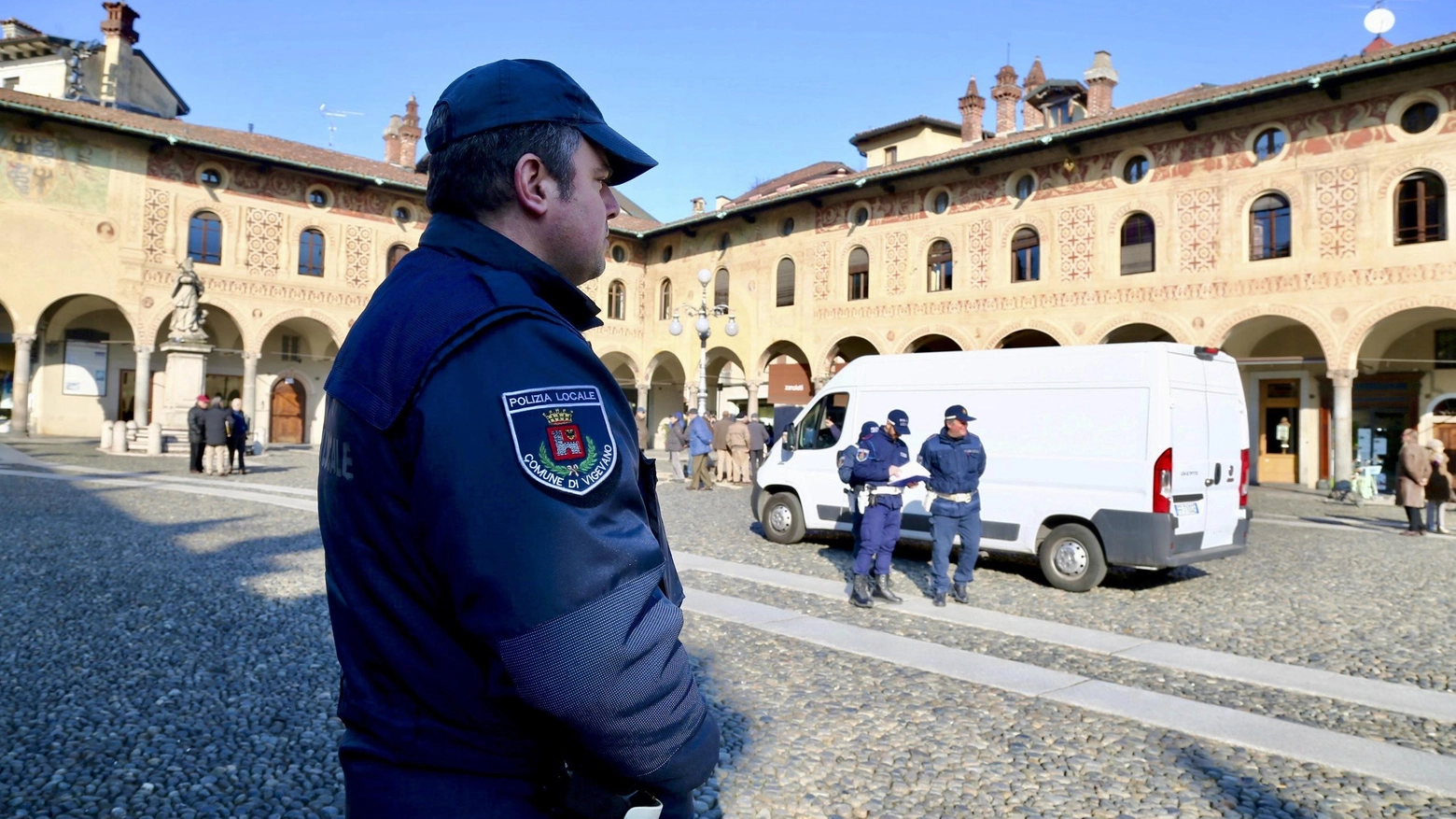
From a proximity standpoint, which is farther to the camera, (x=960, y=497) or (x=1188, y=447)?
(x=1188, y=447)

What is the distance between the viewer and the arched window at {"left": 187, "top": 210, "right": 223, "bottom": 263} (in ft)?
97.2

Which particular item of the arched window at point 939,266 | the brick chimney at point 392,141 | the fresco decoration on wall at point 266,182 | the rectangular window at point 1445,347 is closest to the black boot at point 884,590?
the rectangular window at point 1445,347

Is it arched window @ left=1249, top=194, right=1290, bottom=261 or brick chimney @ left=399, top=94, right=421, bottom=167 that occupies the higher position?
brick chimney @ left=399, top=94, right=421, bottom=167

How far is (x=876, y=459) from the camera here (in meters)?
8.06

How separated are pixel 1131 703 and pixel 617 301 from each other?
33.7m

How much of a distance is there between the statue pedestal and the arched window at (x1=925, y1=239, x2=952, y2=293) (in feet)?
63.4

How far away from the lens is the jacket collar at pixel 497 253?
4.31ft

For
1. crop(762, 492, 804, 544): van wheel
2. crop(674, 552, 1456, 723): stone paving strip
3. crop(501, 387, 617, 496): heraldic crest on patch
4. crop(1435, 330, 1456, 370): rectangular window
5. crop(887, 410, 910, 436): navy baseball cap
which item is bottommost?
crop(674, 552, 1456, 723): stone paving strip

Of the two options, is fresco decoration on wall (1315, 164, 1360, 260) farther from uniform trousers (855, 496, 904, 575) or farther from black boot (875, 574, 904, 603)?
black boot (875, 574, 904, 603)

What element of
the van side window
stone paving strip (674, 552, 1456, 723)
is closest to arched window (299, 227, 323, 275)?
the van side window

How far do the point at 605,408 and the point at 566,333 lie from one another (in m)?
0.11

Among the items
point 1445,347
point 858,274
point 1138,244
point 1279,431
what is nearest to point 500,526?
point 1138,244

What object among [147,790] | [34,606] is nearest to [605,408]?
[147,790]

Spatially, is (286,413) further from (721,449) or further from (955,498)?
(955,498)
